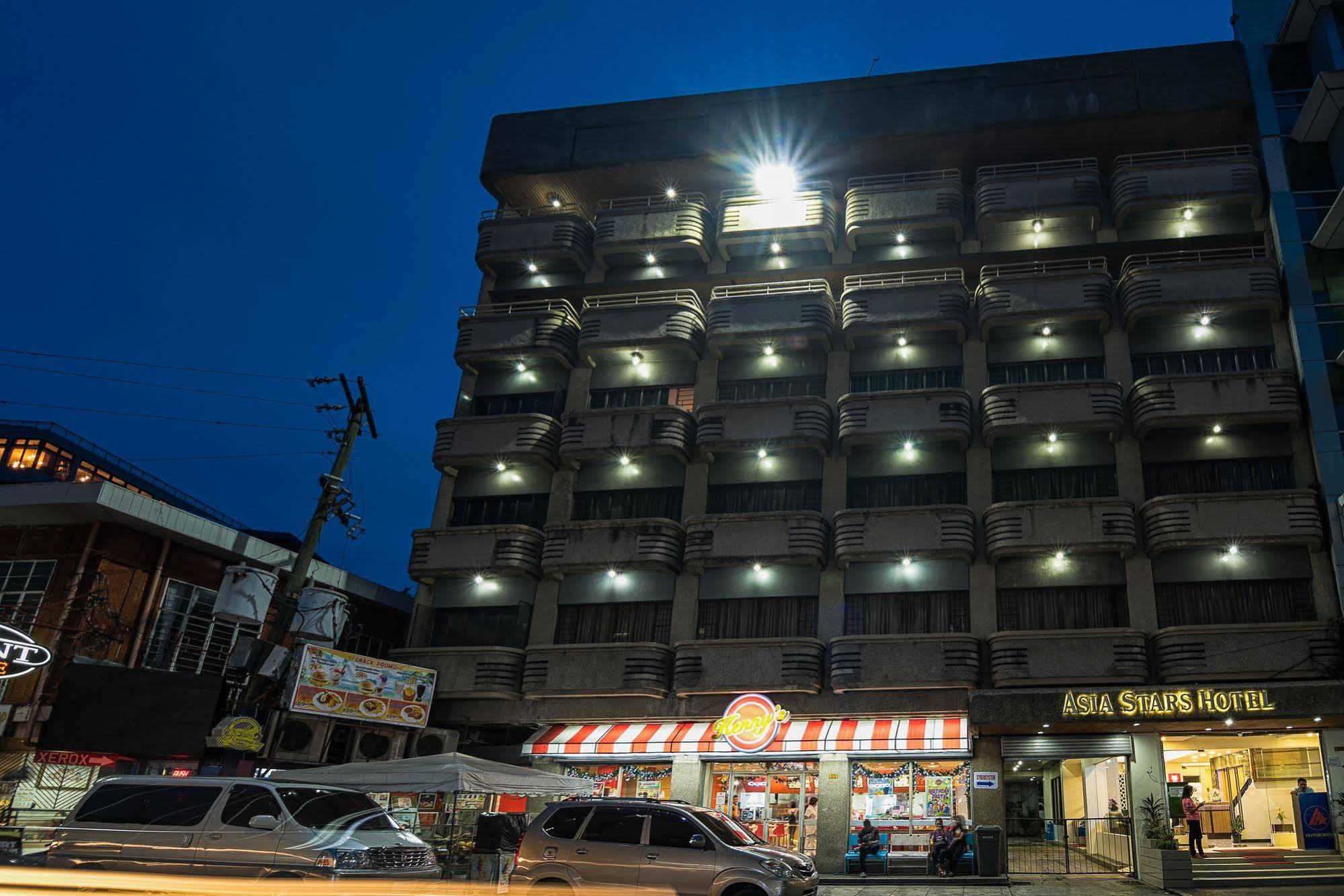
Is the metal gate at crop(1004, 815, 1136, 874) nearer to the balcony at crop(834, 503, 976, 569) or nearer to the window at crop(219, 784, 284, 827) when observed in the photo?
the balcony at crop(834, 503, 976, 569)

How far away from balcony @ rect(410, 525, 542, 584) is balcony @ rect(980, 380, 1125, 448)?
652 inches

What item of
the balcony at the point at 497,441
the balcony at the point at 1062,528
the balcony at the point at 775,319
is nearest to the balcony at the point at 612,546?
the balcony at the point at 497,441

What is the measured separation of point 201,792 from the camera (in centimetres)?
1482

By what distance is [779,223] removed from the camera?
39.1 metres

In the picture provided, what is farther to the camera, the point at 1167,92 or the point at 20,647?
the point at 1167,92

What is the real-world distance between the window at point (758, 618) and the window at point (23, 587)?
2034 centimetres

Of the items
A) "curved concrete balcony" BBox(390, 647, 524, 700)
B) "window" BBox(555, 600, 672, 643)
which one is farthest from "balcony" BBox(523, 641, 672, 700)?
"window" BBox(555, 600, 672, 643)

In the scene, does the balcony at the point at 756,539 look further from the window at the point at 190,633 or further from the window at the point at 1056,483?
the window at the point at 190,633

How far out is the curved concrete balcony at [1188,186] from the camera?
35031mm

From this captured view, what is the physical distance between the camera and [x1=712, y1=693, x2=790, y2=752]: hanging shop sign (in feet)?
93.8

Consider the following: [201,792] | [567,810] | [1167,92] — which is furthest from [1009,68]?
[201,792]

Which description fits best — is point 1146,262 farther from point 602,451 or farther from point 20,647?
point 20,647

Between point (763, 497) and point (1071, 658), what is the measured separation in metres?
11.4

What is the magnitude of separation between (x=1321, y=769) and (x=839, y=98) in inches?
1150
